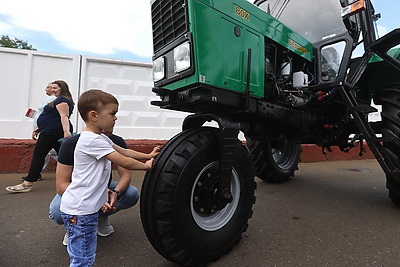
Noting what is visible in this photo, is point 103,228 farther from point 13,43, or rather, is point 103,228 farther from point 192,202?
point 13,43

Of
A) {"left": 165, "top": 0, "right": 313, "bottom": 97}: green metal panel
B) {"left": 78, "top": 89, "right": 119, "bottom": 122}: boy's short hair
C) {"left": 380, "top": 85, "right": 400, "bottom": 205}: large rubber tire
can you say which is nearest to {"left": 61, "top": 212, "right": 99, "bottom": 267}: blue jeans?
{"left": 78, "top": 89, "right": 119, "bottom": 122}: boy's short hair

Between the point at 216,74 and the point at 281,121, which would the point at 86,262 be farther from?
the point at 281,121

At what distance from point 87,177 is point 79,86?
4728 mm

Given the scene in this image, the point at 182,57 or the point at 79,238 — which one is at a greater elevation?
the point at 182,57

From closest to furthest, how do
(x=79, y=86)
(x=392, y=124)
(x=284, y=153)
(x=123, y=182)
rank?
1. (x=123, y=182)
2. (x=392, y=124)
3. (x=284, y=153)
4. (x=79, y=86)

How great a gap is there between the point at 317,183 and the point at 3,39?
3822cm

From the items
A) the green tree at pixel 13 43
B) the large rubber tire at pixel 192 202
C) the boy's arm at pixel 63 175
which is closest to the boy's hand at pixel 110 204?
the large rubber tire at pixel 192 202

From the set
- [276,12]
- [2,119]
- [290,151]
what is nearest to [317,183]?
[290,151]

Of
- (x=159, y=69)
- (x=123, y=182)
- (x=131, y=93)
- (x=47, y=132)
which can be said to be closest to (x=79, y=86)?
(x=131, y=93)

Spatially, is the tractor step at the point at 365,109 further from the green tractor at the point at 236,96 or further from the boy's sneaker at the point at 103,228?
the boy's sneaker at the point at 103,228

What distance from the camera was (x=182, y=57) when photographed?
2059 millimetres

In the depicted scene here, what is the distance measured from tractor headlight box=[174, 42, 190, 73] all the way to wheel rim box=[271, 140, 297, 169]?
2.92m

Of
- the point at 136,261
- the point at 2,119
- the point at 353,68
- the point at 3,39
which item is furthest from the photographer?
the point at 3,39

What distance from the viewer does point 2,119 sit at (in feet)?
17.0
